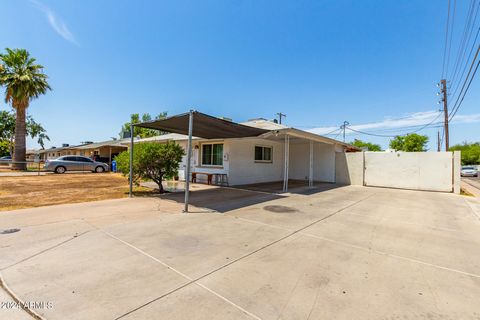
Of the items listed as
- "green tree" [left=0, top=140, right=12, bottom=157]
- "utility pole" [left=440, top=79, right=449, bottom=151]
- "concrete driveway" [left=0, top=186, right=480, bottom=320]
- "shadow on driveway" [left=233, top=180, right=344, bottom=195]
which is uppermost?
"utility pole" [left=440, top=79, right=449, bottom=151]

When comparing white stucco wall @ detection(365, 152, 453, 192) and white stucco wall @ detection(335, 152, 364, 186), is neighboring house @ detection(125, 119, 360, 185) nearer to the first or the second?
white stucco wall @ detection(335, 152, 364, 186)

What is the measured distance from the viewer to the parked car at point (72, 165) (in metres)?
17.5

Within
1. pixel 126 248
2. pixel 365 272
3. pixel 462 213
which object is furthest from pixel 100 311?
pixel 462 213

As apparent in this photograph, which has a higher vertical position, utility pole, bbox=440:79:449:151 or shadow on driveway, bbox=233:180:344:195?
utility pole, bbox=440:79:449:151

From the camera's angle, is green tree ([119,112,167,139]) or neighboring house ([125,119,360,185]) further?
green tree ([119,112,167,139])

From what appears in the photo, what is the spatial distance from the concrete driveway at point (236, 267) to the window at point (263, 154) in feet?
26.4

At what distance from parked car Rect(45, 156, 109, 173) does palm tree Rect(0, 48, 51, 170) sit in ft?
8.17

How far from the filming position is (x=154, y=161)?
8.57 m

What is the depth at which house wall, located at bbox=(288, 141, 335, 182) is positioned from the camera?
1523 centimetres

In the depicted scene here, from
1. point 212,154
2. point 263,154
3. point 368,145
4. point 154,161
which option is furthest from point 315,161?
point 368,145

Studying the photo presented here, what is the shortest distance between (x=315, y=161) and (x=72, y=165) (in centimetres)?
2019

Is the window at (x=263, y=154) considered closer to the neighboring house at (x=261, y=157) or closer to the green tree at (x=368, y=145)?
the neighboring house at (x=261, y=157)

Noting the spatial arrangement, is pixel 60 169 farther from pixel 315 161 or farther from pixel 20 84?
pixel 315 161

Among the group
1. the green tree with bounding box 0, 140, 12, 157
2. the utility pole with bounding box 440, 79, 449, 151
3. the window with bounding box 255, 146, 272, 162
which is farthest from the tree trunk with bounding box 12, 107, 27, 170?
the utility pole with bounding box 440, 79, 449, 151
